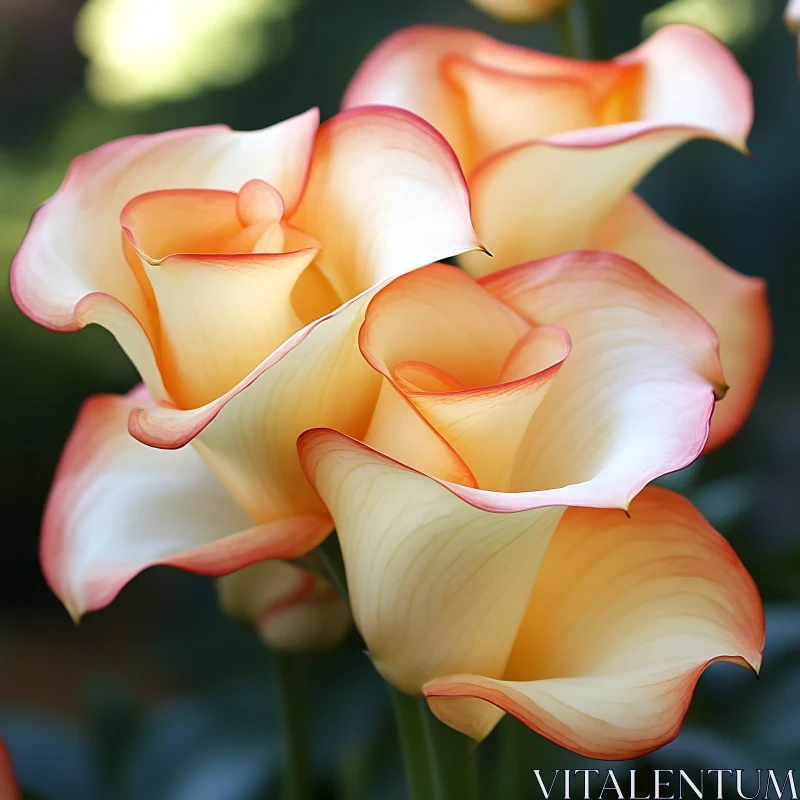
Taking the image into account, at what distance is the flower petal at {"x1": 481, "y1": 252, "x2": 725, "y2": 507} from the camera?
17 centimetres

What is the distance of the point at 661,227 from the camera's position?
0.25 meters

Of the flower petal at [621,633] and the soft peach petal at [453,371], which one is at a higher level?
the soft peach petal at [453,371]

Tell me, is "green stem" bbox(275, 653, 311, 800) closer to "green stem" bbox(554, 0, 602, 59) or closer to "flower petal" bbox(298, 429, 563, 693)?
"flower petal" bbox(298, 429, 563, 693)

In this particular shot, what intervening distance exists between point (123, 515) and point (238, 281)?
6 centimetres

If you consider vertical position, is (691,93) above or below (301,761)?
above

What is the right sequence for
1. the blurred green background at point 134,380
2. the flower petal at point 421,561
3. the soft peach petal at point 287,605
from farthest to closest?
the blurred green background at point 134,380 < the soft peach petal at point 287,605 < the flower petal at point 421,561

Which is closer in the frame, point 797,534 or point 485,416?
point 485,416

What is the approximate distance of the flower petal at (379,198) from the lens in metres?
0.17

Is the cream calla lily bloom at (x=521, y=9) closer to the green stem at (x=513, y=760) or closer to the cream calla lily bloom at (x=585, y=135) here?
the cream calla lily bloom at (x=585, y=135)

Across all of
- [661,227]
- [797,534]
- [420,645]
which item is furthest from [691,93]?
[797,534]

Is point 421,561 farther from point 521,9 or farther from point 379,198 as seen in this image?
point 521,9

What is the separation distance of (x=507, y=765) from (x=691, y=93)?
7.1 inches

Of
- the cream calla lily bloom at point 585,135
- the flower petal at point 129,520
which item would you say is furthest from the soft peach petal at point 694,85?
the flower petal at point 129,520

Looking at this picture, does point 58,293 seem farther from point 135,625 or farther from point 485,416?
point 135,625
